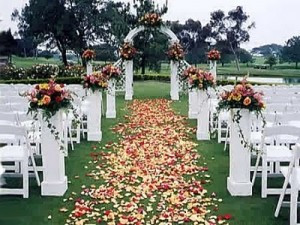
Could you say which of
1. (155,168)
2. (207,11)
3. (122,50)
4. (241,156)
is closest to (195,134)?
(155,168)

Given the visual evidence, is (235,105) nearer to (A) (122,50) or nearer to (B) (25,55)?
(A) (122,50)

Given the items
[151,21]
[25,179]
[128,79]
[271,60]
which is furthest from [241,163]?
[271,60]

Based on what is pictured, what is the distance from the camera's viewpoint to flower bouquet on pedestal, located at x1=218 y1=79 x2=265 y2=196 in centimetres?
581

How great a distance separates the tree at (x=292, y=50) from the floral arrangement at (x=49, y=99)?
→ 2853 centimetres

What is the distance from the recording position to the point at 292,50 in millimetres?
33000

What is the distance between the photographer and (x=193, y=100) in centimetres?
1262

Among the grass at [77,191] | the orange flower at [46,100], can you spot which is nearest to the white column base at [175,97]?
the grass at [77,191]

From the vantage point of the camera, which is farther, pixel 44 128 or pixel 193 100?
pixel 193 100

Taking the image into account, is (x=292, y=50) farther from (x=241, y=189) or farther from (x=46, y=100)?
(x=46, y=100)

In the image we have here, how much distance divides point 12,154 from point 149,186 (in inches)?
65.1

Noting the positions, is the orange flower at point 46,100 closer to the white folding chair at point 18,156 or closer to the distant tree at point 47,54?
the white folding chair at point 18,156

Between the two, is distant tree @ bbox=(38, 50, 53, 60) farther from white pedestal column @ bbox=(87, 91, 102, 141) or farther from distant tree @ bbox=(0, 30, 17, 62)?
white pedestal column @ bbox=(87, 91, 102, 141)

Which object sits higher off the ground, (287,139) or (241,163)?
(287,139)

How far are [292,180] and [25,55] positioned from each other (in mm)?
45760
